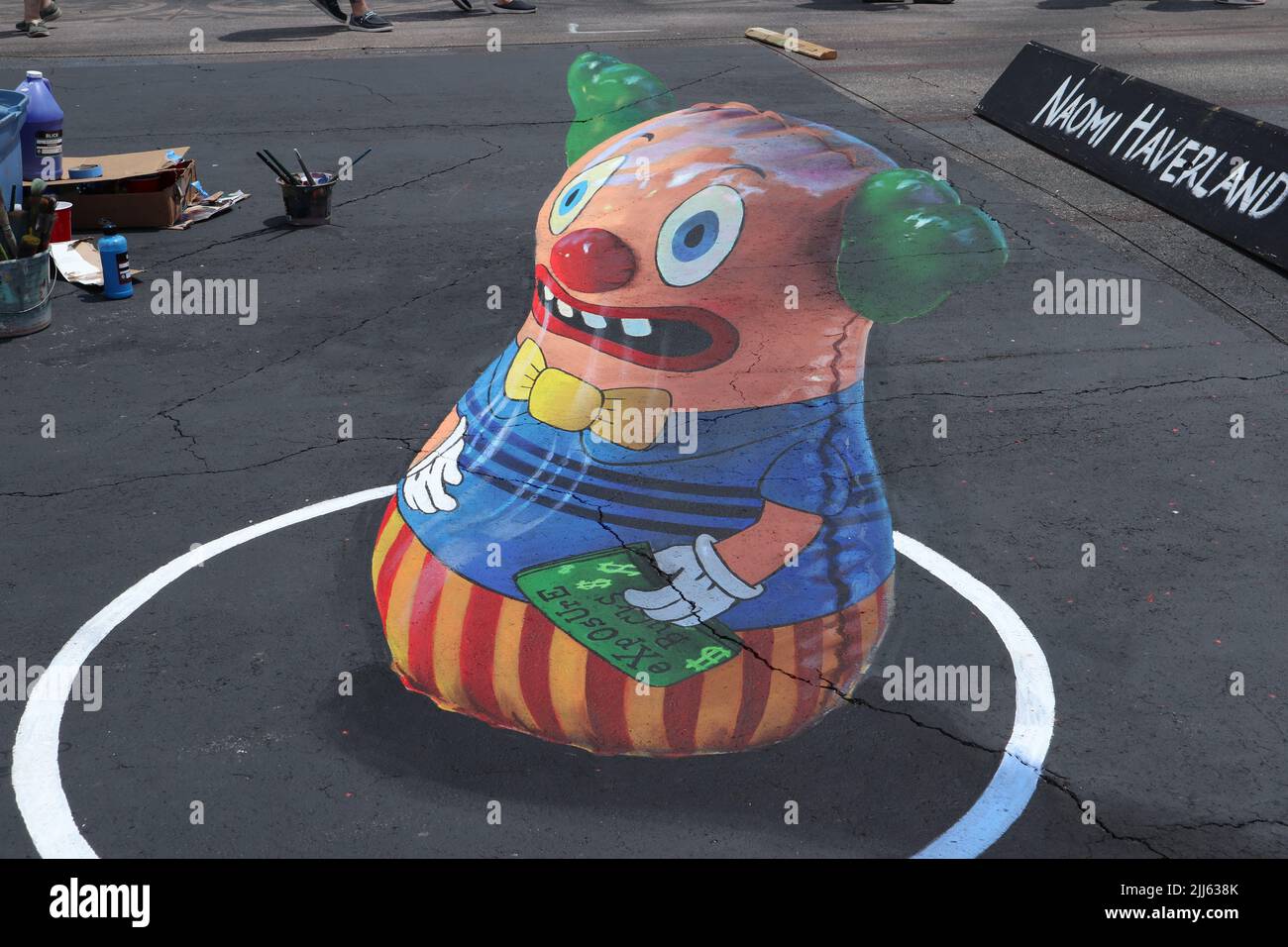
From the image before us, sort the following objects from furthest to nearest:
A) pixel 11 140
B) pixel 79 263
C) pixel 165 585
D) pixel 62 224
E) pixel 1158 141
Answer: pixel 1158 141 < pixel 62 224 < pixel 79 263 < pixel 11 140 < pixel 165 585

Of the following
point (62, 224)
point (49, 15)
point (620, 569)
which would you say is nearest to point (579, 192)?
point (620, 569)

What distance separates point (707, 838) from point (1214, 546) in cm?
346

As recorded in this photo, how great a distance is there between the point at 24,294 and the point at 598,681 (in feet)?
21.6

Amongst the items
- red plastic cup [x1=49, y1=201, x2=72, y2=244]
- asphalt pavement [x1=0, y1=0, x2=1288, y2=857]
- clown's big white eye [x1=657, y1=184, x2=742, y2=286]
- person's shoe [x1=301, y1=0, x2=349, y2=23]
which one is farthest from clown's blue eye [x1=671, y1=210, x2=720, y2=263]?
person's shoe [x1=301, y1=0, x2=349, y2=23]

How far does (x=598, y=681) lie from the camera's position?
16.2 ft

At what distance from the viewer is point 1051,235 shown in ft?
37.2

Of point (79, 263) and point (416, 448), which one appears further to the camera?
point (79, 263)

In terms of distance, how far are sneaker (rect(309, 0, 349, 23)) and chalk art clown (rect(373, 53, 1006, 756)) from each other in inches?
689

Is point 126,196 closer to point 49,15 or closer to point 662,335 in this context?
point 662,335

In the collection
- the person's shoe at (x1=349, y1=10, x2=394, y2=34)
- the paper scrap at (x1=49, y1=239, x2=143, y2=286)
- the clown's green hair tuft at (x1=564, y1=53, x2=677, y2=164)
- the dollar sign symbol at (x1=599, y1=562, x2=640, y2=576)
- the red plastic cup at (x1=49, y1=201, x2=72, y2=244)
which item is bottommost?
the paper scrap at (x1=49, y1=239, x2=143, y2=286)

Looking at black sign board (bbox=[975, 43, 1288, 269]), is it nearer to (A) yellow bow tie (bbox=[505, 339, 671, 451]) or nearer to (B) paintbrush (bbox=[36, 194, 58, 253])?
(A) yellow bow tie (bbox=[505, 339, 671, 451])

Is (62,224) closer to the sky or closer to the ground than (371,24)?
closer to the ground

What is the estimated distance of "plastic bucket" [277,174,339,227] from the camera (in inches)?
457
